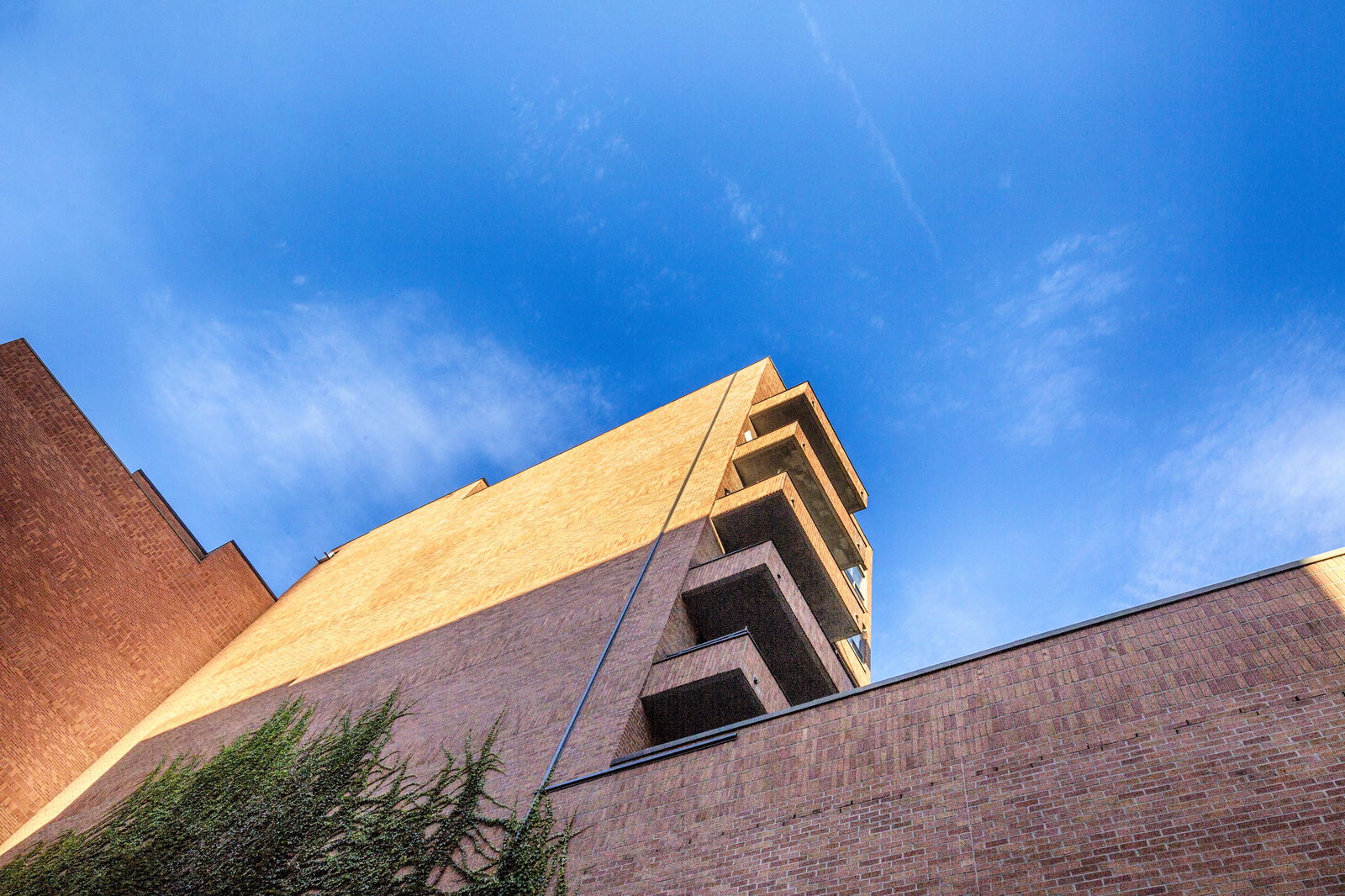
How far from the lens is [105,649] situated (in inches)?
914

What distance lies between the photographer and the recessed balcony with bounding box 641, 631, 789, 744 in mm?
13094

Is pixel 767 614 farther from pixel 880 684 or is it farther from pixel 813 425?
pixel 813 425

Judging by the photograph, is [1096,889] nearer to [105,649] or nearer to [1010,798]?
[1010,798]

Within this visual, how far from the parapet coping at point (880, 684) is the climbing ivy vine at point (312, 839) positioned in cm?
123

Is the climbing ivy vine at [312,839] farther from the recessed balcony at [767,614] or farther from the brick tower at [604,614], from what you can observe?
the recessed balcony at [767,614]

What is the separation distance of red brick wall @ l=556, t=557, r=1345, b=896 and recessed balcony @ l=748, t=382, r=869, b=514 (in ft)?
42.8

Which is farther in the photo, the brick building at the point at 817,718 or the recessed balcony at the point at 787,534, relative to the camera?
the recessed balcony at the point at 787,534

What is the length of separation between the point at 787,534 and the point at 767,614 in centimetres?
238

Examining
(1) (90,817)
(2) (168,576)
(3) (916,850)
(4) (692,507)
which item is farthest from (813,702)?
(2) (168,576)

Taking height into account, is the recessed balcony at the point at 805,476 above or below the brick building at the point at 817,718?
above

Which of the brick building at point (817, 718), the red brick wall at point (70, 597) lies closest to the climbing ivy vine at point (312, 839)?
the brick building at point (817, 718)

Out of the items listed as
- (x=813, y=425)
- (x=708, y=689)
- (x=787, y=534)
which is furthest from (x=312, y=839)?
(x=813, y=425)

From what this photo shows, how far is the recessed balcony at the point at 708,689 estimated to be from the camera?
13.1 m

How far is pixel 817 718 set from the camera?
1052cm
